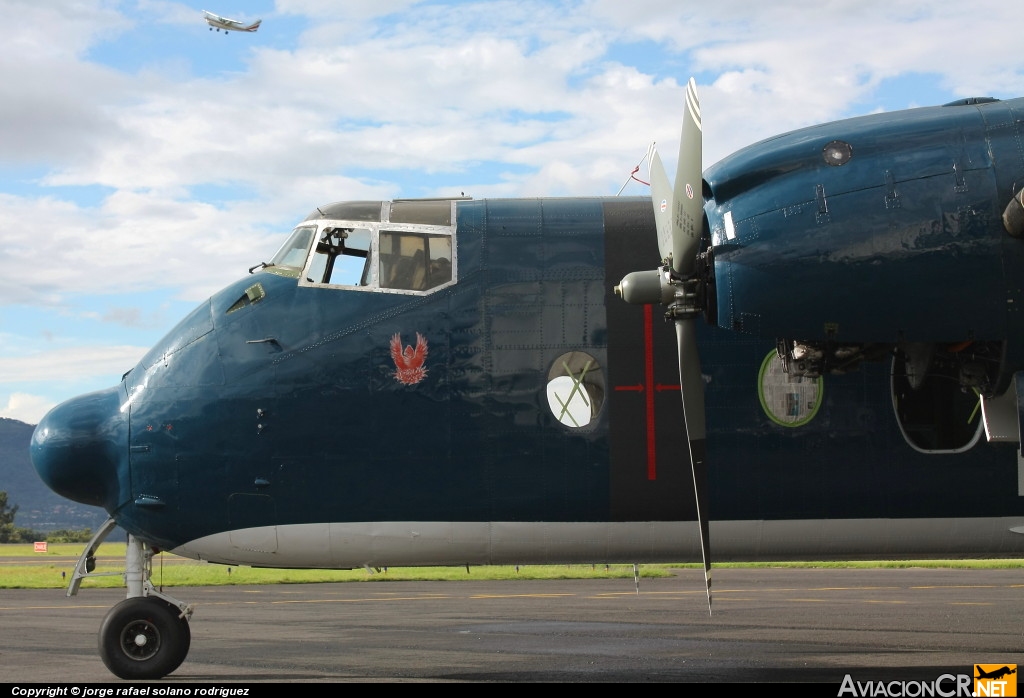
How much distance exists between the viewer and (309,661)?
624 inches

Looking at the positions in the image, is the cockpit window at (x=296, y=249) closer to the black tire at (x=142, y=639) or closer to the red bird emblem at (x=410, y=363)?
the red bird emblem at (x=410, y=363)

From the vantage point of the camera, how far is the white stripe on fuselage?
43.3 ft

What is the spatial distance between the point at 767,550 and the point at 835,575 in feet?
106

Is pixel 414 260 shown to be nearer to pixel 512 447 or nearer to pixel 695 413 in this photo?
pixel 512 447

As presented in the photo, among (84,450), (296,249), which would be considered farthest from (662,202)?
(84,450)

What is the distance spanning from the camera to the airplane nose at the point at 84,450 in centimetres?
Result: 1366

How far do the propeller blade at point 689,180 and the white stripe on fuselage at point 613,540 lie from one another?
3807mm

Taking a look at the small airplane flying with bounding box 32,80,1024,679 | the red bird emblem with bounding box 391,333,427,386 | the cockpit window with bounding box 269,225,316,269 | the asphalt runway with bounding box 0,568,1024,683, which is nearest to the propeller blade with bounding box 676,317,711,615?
the small airplane flying with bounding box 32,80,1024,679

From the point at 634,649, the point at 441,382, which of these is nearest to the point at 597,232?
the point at 441,382

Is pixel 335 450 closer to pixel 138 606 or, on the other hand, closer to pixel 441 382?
pixel 441 382

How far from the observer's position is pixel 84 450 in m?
13.7

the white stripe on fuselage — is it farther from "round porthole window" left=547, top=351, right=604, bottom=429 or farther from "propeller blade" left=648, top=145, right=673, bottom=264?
"propeller blade" left=648, top=145, right=673, bottom=264

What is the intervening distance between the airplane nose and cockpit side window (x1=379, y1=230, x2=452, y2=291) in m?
3.64

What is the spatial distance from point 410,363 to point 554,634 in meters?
8.34
